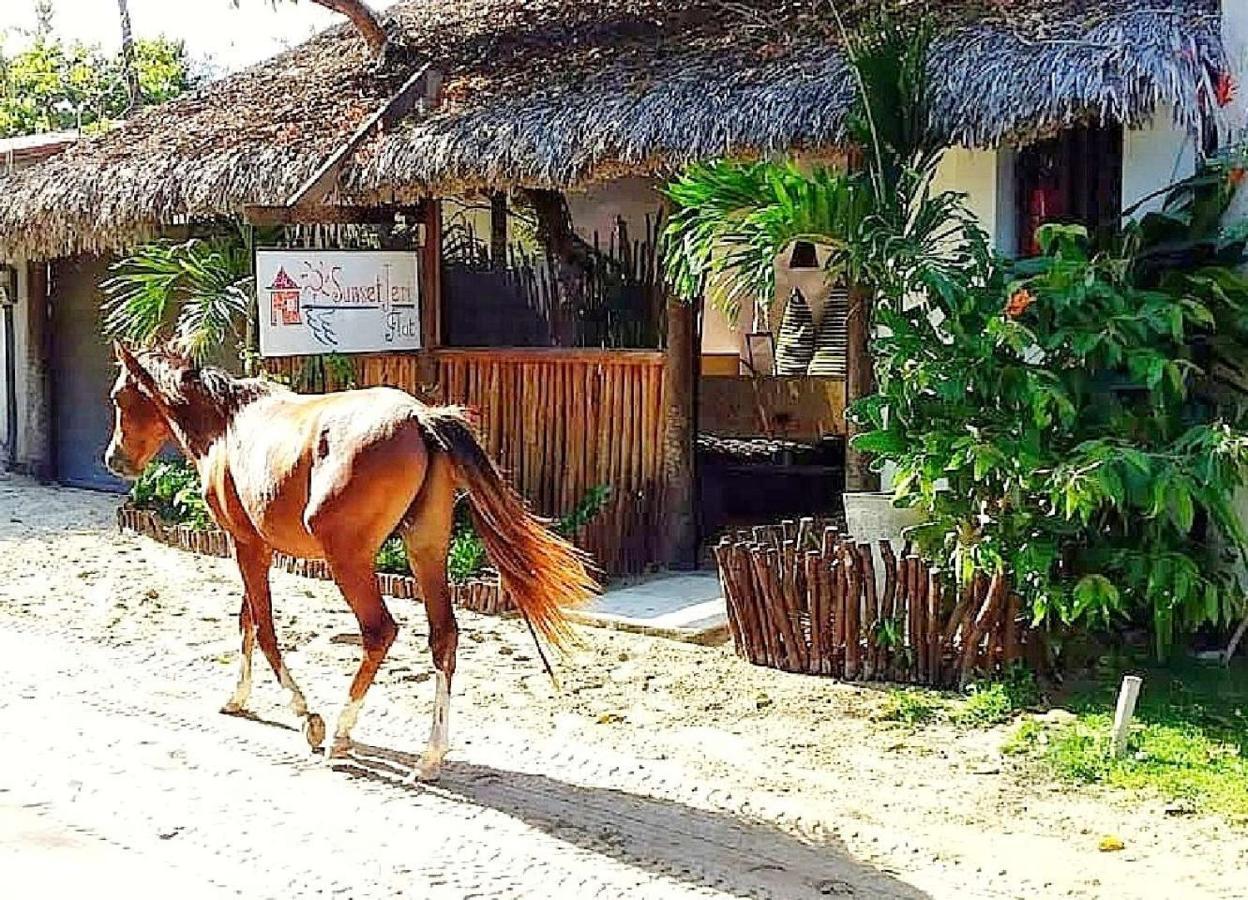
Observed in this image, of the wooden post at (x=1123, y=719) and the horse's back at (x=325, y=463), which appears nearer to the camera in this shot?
the horse's back at (x=325, y=463)

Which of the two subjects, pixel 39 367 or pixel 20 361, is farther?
pixel 20 361

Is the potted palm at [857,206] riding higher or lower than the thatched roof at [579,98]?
lower

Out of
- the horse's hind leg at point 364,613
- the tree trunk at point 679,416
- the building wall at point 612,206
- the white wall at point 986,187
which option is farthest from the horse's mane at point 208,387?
the building wall at point 612,206

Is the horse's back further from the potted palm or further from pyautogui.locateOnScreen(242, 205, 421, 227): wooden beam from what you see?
pyautogui.locateOnScreen(242, 205, 421, 227): wooden beam

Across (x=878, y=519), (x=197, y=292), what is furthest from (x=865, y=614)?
(x=197, y=292)

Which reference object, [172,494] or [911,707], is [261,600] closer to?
[911,707]

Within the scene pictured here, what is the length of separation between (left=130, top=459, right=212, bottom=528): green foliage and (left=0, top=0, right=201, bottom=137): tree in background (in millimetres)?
14842

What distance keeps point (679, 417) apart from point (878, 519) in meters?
2.08

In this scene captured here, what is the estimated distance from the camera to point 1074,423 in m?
5.75

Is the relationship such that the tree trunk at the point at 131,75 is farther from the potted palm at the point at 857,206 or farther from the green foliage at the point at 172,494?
the potted palm at the point at 857,206

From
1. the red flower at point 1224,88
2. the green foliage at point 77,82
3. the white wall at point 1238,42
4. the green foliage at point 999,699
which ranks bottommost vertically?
the green foliage at point 999,699

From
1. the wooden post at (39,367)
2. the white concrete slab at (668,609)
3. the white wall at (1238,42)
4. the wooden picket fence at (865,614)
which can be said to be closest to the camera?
the wooden picket fence at (865,614)

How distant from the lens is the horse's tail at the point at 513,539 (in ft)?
16.2

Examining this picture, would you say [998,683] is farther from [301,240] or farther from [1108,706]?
[301,240]
